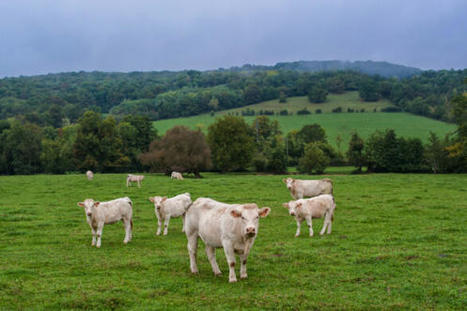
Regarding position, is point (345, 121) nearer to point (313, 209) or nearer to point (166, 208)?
point (313, 209)

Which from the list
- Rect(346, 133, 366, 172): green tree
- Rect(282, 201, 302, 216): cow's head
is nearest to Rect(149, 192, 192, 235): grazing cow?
Rect(282, 201, 302, 216): cow's head

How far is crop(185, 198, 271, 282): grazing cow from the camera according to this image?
30.2 ft

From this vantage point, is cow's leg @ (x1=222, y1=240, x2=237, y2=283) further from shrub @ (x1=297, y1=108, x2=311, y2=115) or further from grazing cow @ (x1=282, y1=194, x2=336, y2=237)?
shrub @ (x1=297, y1=108, x2=311, y2=115)

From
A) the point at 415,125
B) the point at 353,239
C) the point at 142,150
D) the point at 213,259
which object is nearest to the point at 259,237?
the point at 353,239

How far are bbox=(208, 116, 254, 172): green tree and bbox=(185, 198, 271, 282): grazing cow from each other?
4861cm

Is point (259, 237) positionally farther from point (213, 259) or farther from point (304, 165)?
point (304, 165)

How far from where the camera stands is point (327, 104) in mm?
131625

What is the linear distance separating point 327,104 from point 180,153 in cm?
8906

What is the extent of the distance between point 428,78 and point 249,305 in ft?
583

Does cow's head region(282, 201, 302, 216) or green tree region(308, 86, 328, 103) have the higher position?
green tree region(308, 86, 328, 103)

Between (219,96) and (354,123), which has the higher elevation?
(219,96)

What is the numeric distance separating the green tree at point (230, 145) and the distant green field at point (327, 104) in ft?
216

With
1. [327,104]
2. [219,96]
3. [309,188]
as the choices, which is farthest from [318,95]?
[309,188]

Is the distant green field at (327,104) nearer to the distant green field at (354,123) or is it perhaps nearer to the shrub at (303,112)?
the shrub at (303,112)
